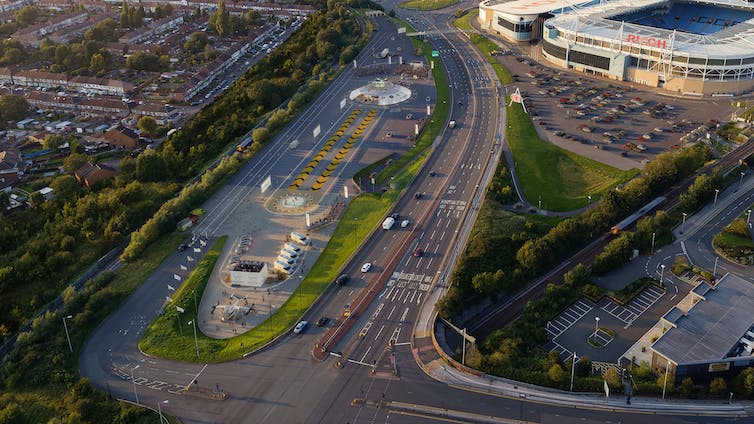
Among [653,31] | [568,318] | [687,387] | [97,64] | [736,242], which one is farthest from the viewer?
[97,64]

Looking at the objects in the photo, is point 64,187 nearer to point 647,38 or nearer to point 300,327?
point 300,327

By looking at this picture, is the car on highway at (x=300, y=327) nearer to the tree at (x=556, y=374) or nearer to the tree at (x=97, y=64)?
the tree at (x=556, y=374)

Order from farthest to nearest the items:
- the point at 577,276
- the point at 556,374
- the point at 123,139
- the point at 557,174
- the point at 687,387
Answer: the point at 123,139
the point at 557,174
the point at 577,276
the point at 556,374
the point at 687,387

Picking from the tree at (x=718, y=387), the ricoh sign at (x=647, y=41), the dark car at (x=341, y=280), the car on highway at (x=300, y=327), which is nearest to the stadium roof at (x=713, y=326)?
the tree at (x=718, y=387)

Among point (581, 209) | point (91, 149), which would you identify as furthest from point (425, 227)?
point (91, 149)

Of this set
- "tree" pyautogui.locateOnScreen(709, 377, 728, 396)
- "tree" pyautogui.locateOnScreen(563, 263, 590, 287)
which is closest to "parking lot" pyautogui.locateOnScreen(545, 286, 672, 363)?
"tree" pyautogui.locateOnScreen(563, 263, 590, 287)

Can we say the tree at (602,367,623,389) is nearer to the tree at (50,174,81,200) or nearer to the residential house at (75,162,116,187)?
the tree at (50,174,81,200)

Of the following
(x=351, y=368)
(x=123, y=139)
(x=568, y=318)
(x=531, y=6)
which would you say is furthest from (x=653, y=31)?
(x=351, y=368)
